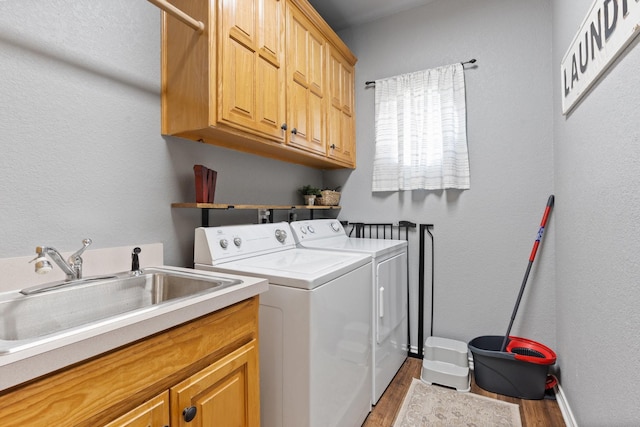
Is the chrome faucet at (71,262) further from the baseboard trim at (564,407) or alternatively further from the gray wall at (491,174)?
the baseboard trim at (564,407)

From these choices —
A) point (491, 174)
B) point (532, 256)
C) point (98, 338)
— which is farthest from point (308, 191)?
point (98, 338)

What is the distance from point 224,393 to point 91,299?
2.04 feet

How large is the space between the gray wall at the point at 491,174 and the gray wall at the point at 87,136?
1.80 metres

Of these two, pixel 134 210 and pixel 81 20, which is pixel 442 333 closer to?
pixel 134 210

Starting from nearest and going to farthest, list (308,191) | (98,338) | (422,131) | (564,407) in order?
(98,338) → (564,407) → (422,131) → (308,191)

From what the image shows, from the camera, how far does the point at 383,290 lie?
1.91m

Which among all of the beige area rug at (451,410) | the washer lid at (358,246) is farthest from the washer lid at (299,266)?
the beige area rug at (451,410)

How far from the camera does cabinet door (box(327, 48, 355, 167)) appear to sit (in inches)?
94.7

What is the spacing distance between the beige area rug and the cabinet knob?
1262mm

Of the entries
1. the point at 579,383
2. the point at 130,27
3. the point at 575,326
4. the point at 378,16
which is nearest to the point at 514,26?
the point at 378,16

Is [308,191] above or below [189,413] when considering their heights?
above

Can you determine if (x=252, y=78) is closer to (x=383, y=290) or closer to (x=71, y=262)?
(x=71, y=262)

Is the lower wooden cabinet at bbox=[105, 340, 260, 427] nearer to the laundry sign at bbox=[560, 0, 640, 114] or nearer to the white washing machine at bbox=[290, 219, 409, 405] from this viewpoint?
the white washing machine at bbox=[290, 219, 409, 405]

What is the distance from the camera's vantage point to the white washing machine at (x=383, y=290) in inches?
72.1
